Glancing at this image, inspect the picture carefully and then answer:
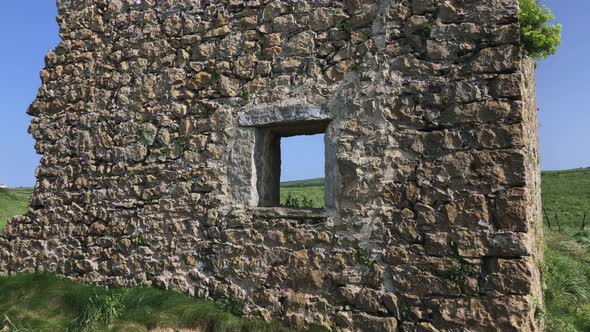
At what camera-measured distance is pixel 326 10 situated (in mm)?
4137

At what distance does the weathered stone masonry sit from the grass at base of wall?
20cm

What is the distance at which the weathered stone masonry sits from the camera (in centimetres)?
341

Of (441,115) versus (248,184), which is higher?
(441,115)

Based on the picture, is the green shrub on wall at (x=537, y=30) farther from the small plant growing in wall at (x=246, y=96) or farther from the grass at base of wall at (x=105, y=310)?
the grass at base of wall at (x=105, y=310)

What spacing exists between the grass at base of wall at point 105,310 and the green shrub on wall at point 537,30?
11.0 feet

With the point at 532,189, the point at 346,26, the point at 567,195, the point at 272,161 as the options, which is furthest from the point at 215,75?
the point at 567,195

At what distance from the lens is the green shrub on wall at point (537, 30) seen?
3.76 m

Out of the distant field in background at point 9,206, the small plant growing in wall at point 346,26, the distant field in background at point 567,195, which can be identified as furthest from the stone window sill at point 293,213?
the distant field in background at point 567,195

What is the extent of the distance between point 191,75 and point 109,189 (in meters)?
1.70

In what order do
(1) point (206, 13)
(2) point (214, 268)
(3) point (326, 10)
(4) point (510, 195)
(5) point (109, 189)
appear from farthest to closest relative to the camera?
1. (5) point (109, 189)
2. (1) point (206, 13)
3. (2) point (214, 268)
4. (3) point (326, 10)
5. (4) point (510, 195)

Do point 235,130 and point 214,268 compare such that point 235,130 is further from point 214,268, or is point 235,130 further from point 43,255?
point 43,255

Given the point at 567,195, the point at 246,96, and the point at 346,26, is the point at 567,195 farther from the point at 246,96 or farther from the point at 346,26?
the point at 246,96

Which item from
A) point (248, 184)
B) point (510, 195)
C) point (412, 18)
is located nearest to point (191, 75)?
point (248, 184)

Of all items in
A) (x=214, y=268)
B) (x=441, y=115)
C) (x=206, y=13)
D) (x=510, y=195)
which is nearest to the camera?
(x=510, y=195)
